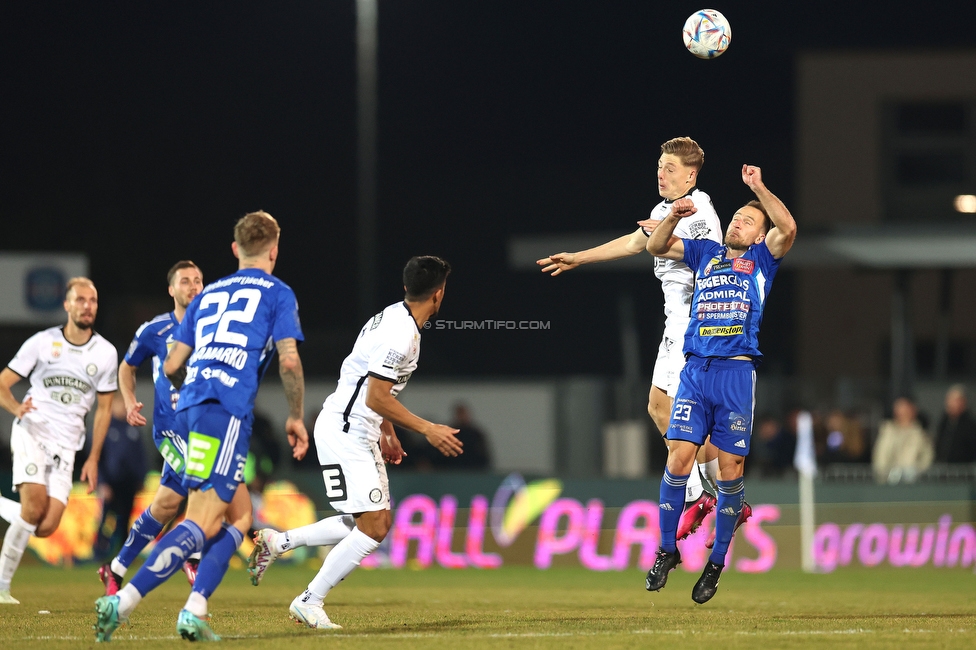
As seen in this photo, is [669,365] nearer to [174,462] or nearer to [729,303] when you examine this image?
[729,303]

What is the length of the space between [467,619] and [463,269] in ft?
78.9

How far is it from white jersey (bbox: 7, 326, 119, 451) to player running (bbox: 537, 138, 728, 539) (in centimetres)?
399

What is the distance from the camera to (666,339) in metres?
9.89

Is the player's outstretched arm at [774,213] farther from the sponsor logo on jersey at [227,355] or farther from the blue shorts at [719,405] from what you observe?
the sponsor logo on jersey at [227,355]

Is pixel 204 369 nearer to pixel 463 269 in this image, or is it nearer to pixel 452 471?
pixel 452 471

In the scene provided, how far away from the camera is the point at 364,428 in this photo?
8523 millimetres

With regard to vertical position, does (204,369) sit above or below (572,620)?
above

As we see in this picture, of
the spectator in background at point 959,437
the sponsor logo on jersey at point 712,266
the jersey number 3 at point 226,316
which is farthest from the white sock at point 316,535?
the spectator in background at point 959,437

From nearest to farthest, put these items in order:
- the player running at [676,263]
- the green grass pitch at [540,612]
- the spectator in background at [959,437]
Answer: the green grass pitch at [540,612]
the player running at [676,263]
the spectator in background at [959,437]

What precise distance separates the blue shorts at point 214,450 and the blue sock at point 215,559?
27 centimetres

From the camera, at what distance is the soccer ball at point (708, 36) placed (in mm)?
10102

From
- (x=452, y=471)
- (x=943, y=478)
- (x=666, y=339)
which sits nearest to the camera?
(x=666, y=339)

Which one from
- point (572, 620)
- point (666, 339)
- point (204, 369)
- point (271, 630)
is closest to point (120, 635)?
point (271, 630)

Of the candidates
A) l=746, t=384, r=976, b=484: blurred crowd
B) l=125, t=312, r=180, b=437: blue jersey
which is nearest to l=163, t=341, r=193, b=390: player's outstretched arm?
l=125, t=312, r=180, b=437: blue jersey
